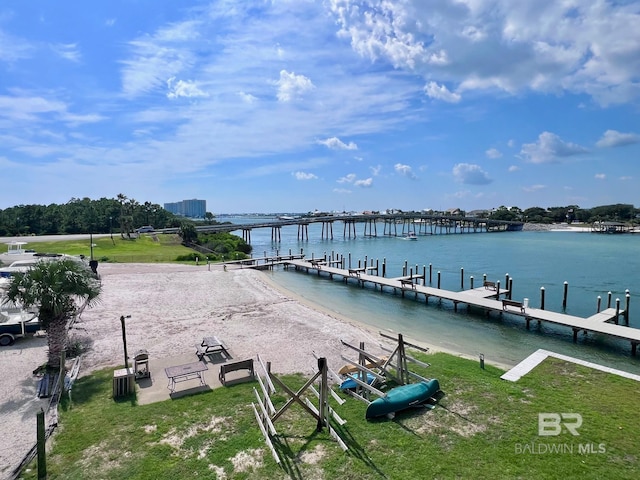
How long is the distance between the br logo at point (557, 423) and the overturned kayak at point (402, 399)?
7.83 feet

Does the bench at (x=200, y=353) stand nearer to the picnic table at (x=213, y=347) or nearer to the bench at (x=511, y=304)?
the picnic table at (x=213, y=347)

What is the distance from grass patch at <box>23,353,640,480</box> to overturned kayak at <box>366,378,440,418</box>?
0.82 feet

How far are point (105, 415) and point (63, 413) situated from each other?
1090 millimetres

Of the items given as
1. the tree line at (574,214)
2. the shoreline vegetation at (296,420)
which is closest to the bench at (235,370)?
the shoreline vegetation at (296,420)

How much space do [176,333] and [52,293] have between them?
6.12m

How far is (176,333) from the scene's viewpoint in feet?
53.2

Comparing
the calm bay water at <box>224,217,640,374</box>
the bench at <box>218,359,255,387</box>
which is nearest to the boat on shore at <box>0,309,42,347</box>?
the bench at <box>218,359,255,387</box>

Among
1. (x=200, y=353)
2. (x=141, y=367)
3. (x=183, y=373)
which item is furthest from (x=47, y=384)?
(x=200, y=353)

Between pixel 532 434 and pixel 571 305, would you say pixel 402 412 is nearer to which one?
pixel 532 434

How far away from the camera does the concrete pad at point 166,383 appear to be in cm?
995

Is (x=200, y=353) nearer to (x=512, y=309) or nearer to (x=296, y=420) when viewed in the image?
(x=296, y=420)

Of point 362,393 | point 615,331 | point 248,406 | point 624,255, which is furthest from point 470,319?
point 624,255

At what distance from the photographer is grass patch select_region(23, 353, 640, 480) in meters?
6.86

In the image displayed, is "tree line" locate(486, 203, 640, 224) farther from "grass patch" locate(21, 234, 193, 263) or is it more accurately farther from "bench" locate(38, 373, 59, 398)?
"bench" locate(38, 373, 59, 398)
